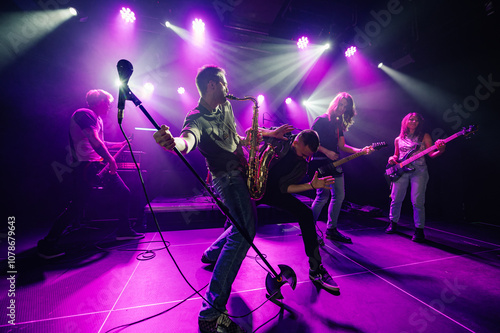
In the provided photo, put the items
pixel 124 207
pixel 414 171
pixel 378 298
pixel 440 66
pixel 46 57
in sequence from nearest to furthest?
1. pixel 378 298
2. pixel 124 207
3. pixel 414 171
4. pixel 46 57
5. pixel 440 66

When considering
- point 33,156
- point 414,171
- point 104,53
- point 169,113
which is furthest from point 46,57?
point 414,171

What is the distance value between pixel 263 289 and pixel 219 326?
728 mm

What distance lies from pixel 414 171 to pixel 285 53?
571cm

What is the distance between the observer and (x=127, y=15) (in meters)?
4.80

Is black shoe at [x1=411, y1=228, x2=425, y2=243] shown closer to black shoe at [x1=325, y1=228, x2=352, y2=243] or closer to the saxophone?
black shoe at [x1=325, y1=228, x2=352, y2=243]

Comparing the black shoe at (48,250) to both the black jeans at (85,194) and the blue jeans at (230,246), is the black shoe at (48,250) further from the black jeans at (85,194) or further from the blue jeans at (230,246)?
the blue jeans at (230,246)

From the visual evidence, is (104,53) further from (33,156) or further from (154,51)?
(33,156)

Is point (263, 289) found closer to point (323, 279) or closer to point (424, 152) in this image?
point (323, 279)

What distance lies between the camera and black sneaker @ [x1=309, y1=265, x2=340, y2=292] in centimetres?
185

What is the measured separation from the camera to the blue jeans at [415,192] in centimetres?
338

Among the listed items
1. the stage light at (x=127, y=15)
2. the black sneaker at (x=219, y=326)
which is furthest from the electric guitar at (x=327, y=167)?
the stage light at (x=127, y=15)

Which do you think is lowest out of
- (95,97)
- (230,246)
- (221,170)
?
(230,246)

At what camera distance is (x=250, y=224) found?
1501 mm

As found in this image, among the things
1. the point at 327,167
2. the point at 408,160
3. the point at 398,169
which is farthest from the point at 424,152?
the point at 327,167
